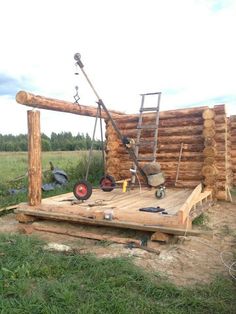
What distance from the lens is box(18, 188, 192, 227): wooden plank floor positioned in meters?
6.12

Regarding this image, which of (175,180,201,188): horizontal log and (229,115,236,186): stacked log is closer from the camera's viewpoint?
(175,180,201,188): horizontal log

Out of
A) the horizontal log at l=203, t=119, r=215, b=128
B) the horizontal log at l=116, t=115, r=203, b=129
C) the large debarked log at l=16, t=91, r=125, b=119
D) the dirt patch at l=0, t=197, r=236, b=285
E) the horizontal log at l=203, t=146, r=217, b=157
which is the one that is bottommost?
the dirt patch at l=0, t=197, r=236, b=285

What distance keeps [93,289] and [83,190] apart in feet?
11.4

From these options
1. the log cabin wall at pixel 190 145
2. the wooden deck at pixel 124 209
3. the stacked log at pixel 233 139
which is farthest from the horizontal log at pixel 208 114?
the stacked log at pixel 233 139

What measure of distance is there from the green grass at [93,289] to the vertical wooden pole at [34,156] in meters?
2.19

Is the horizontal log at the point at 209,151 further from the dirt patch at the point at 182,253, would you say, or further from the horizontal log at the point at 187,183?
the dirt patch at the point at 182,253

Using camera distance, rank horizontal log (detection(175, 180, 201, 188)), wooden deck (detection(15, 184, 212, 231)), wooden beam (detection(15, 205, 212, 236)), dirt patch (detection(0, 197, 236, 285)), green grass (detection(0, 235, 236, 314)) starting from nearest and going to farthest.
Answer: green grass (detection(0, 235, 236, 314)) < dirt patch (detection(0, 197, 236, 285)) < wooden beam (detection(15, 205, 212, 236)) < wooden deck (detection(15, 184, 212, 231)) < horizontal log (detection(175, 180, 201, 188))

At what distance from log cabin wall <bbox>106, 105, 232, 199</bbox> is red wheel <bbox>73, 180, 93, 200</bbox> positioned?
3314 millimetres

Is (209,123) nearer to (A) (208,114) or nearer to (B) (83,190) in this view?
(A) (208,114)

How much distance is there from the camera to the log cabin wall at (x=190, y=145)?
9312mm

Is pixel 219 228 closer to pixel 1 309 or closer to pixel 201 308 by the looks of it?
pixel 201 308

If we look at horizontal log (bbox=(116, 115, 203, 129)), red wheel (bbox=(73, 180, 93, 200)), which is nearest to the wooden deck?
red wheel (bbox=(73, 180, 93, 200))

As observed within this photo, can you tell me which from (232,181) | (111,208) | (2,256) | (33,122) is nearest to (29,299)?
(2,256)

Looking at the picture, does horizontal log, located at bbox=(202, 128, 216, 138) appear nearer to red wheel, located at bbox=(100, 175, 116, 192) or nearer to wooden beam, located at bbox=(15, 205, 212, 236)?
red wheel, located at bbox=(100, 175, 116, 192)
